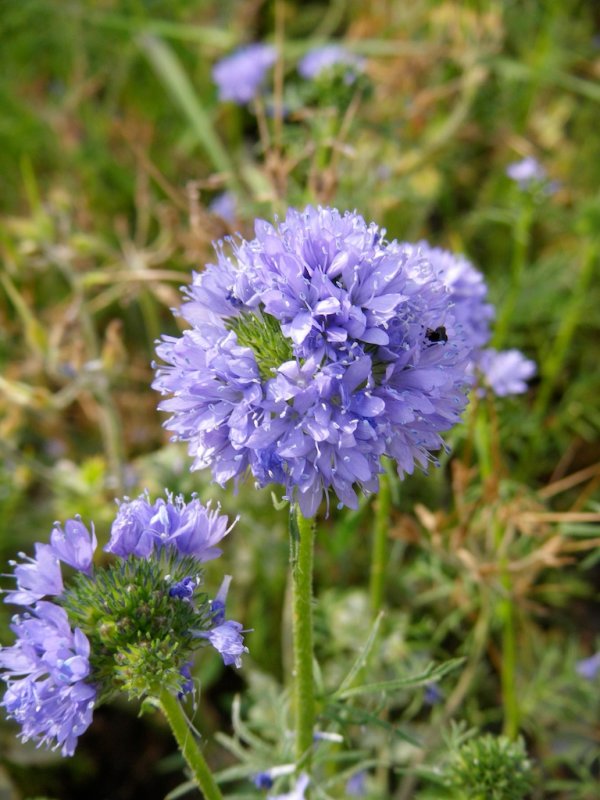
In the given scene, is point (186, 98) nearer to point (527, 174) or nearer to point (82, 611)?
point (527, 174)

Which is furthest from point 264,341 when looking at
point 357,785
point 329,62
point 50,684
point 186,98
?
point 186,98

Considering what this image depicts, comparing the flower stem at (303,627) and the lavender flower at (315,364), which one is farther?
the flower stem at (303,627)

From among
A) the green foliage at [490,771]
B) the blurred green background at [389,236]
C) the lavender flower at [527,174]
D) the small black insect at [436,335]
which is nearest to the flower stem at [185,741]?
the blurred green background at [389,236]

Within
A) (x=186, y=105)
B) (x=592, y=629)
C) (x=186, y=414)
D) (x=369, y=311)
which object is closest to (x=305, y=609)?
(x=186, y=414)

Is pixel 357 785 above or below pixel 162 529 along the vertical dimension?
below

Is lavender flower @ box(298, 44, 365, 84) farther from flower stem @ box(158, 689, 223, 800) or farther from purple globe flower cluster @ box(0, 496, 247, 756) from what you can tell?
flower stem @ box(158, 689, 223, 800)

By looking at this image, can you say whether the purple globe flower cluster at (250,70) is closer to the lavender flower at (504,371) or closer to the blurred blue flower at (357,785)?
the lavender flower at (504,371)

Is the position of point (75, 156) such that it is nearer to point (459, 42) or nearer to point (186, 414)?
point (459, 42)
